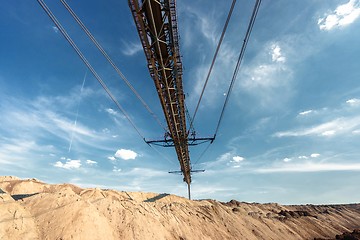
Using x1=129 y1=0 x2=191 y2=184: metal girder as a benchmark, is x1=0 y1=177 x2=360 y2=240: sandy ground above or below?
below

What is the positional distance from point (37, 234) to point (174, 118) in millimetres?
10878

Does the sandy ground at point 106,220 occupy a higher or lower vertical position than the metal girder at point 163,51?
lower

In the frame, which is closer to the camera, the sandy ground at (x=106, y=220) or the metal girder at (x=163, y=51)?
the metal girder at (x=163, y=51)

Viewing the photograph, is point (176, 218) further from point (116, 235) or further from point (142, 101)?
point (142, 101)

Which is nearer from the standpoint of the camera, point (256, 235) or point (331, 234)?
point (256, 235)

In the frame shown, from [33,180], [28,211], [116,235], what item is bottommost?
[116,235]

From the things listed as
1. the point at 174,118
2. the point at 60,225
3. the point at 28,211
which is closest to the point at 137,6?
the point at 174,118

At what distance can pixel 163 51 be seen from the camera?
1236cm

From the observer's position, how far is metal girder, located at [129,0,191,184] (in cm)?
1006

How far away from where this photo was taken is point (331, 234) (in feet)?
158

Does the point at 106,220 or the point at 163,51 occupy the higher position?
the point at 163,51

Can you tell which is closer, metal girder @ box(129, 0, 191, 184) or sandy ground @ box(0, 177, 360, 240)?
metal girder @ box(129, 0, 191, 184)

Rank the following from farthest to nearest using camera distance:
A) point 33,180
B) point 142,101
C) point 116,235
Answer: point 33,180, point 116,235, point 142,101

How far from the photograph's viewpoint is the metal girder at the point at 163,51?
10062 millimetres
